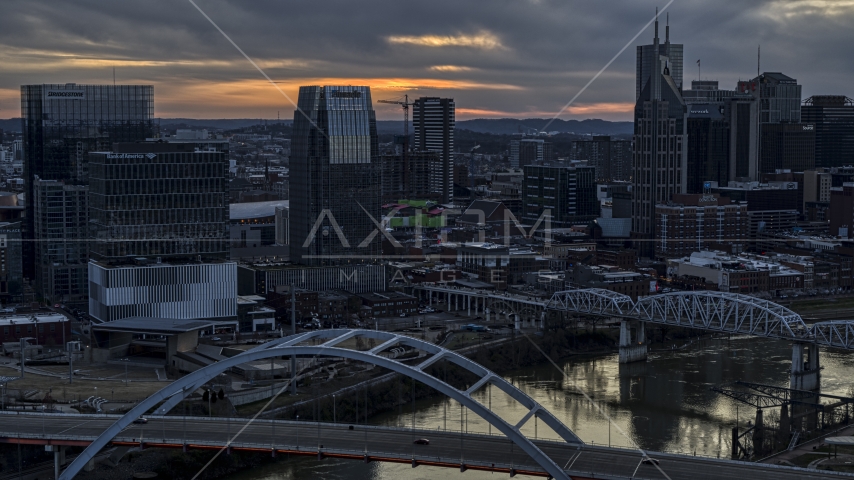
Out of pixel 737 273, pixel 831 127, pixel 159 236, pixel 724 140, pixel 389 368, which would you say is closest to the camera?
pixel 389 368

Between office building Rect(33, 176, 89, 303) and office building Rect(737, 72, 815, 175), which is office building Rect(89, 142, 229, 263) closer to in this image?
office building Rect(33, 176, 89, 303)

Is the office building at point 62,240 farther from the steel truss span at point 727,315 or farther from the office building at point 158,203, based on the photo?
the steel truss span at point 727,315

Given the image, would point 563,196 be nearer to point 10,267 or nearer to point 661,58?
point 661,58

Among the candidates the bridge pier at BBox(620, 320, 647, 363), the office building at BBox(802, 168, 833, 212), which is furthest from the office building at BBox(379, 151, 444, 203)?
the bridge pier at BBox(620, 320, 647, 363)

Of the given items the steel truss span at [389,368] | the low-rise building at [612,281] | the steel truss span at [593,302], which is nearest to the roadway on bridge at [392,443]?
the steel truss span at [389,368]

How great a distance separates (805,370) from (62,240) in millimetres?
16041

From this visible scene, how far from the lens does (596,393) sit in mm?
19969

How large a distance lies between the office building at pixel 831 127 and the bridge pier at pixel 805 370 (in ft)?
125

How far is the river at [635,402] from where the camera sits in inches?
607

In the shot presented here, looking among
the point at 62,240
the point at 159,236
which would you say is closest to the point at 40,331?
the point at 159,236

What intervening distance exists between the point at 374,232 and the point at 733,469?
16415 mm

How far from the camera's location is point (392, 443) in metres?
13.2

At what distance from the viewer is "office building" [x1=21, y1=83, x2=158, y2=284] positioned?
99.8ft

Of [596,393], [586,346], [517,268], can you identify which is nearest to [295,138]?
[517,268]
